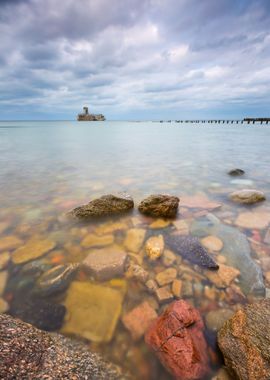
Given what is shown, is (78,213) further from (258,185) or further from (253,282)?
(258,185)

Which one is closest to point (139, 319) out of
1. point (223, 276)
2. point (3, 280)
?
point (223, 276)

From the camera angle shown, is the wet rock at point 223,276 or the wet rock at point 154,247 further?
the wet rock at point 154,247

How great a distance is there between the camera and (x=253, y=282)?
3.28 m

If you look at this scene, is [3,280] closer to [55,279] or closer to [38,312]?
[55,279]

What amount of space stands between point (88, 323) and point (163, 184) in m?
6.77

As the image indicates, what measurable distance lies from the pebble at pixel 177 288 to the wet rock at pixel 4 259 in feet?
9.29

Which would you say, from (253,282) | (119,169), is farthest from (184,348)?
(119,169)

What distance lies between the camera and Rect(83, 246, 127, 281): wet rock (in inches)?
137

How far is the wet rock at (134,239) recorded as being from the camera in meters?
4.24

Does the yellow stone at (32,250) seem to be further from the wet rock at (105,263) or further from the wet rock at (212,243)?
the wet rock at (212,243)

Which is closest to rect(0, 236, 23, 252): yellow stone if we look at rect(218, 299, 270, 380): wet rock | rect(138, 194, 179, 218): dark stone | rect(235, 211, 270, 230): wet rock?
rect(138, 194, 179, 218): dark stone

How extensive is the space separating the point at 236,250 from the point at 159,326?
2.36 meters

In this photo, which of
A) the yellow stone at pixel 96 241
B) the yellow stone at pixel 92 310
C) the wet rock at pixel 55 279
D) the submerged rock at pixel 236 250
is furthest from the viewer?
the yellow stone at pixel 96 241

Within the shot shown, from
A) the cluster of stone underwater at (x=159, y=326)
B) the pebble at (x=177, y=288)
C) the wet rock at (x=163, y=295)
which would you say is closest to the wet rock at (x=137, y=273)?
the cluster of stone underwater at (x=159, y=326)
